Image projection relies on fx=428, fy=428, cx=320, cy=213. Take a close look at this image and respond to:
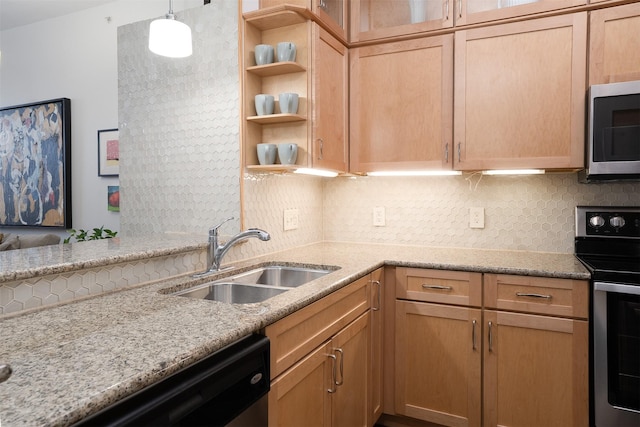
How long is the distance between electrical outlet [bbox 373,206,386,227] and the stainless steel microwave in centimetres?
118

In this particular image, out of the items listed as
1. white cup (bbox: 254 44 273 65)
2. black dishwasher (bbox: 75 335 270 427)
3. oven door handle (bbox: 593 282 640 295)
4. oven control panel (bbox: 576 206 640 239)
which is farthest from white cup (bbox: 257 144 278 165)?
oven control panel (bbox: 576 206 640 239)

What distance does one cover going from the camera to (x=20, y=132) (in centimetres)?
401

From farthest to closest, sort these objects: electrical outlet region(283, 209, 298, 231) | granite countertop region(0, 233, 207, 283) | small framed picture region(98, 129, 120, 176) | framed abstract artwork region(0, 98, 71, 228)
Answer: framed abstract artwork region(0, 98, 71, 228), small framed picture region(98, 129, 120, 176), electrical outlet region(283, 209, 298, 231), granite countertop region(0, 233, 207, 283)

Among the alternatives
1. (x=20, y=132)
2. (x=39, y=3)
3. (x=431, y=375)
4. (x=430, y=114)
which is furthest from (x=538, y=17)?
(x=20, y=132)

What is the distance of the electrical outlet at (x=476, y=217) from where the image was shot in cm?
253

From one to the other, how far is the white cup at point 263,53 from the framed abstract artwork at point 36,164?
8.31 ft

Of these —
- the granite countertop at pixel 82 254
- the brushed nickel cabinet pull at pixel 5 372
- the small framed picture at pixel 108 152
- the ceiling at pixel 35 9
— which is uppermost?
the ceiling at pixel 35 9

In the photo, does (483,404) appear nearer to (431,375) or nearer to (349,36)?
(431,375)

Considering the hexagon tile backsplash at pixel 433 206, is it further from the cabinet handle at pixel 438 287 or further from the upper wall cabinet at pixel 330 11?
the upper wall cabinet at pixel 330 11

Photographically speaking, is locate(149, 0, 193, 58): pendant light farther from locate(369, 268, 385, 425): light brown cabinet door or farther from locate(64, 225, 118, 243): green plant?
locate(64, 225, 118, 243): green plant

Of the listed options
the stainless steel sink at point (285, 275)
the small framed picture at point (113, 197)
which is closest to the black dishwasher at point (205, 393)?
the stainless steel sink at point (285, 275)

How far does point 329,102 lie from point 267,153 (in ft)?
1.52

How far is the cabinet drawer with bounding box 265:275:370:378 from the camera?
127 cm

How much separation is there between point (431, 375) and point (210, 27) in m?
2.04
